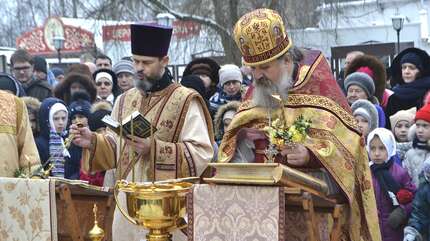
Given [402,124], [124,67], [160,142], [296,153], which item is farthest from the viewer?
[124,67]

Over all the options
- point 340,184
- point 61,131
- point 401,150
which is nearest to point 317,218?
point 340,184

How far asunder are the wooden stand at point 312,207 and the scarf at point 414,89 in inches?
165

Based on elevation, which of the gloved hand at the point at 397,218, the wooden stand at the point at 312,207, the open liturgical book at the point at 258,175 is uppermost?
the open liturgical book at the point at 258,175

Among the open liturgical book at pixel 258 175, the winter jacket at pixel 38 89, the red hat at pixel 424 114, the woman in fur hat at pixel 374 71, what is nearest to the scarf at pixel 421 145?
the red hat at pixel 424 114

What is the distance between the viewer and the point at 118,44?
1962cm

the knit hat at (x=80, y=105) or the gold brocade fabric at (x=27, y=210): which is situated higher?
the knit hat at (x=80, y=105)

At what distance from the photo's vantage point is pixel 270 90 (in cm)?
393

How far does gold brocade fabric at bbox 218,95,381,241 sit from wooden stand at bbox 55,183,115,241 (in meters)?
0.74

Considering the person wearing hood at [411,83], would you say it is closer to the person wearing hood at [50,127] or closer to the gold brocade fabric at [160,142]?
the person wearing hood at [50,127]

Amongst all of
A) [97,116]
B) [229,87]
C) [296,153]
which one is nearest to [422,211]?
[296,153]

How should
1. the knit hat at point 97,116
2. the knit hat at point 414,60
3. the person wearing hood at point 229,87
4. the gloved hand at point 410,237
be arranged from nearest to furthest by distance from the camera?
the gloved hand at point 410,237, the knit hat at point 97,116, the knit hat at point 414,60, the person wearing hood at point 229,87

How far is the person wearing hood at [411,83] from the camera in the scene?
7.54 metres

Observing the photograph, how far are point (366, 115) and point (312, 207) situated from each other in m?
3.24

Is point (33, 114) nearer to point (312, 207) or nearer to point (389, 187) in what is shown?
point (389, 187)
